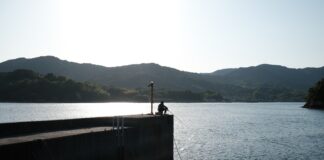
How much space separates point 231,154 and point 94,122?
24931 millimetres

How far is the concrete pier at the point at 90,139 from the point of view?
17.1 meters

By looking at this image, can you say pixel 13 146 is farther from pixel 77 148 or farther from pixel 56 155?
pixel 77 148

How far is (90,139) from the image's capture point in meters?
21.1

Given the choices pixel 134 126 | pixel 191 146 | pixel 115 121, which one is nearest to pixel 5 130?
pixel 115 121

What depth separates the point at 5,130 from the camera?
72.4 ft

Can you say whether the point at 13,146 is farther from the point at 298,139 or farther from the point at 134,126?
the point at 298,139

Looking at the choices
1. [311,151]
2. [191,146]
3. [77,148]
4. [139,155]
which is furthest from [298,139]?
[77,148]

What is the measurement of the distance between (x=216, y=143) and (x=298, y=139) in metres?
16.3

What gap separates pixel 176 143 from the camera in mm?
58469

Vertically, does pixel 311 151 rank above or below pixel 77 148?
below

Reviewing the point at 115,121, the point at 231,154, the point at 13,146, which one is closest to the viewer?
the point at 13,146

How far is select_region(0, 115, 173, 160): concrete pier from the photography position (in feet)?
56.2

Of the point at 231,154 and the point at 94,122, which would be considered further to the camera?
the point at 231,154

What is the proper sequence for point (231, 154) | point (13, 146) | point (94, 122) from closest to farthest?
point (13, 146)
point (94, 122)
point (231, 154)
